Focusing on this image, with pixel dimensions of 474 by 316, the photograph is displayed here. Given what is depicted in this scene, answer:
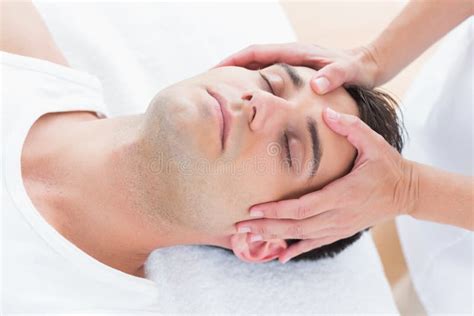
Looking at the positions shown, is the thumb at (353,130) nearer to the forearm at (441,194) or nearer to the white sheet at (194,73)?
the forearm at (441,194)

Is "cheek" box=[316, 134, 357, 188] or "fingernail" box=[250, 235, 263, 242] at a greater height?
"cheek" box=[316, 134, 357, 188]

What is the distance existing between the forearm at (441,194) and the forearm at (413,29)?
0.32m

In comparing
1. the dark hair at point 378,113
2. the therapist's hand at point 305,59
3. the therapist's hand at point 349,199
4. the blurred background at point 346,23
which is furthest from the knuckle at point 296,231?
the blurred background at point 346,23

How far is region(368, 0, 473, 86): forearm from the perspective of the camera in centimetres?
154

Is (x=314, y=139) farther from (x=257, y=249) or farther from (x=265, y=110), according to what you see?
(x=257, y=249)

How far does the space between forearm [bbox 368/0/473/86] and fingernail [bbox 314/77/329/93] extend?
0.32 meters

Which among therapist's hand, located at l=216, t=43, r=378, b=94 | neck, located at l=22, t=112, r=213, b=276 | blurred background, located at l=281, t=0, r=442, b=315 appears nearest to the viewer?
neck, located at l=22, t=112, r=213, b=276

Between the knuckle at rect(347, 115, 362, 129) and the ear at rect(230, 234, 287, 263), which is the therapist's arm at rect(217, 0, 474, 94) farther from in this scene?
the ear at rect(230, 234, 287, 263)

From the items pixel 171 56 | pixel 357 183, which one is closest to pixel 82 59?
pixel 171 56

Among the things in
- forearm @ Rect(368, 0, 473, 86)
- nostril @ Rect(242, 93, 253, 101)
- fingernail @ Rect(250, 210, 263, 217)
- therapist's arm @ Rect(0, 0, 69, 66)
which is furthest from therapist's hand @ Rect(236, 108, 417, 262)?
therapist's arm @ Rect(0, 0, 69, 66)

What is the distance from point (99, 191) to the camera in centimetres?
131

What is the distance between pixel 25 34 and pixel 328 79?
0.73 metres

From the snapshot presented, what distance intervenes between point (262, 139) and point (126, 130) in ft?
1.04

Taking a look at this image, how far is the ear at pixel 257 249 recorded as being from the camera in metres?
1.34
